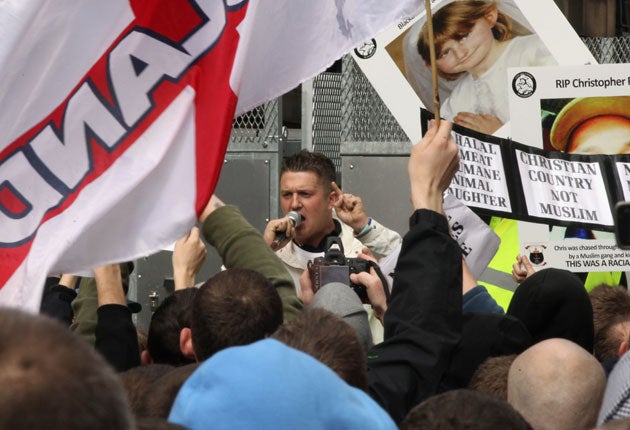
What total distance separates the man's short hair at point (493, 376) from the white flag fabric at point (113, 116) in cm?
100

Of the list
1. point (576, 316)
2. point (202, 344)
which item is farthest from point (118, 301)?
point (576, 316)

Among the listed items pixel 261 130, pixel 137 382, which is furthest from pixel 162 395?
pixel 261 130

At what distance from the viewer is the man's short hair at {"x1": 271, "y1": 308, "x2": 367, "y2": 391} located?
2.74m

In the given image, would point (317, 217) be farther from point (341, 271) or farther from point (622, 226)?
point (622, 226)

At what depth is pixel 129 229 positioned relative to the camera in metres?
3.72

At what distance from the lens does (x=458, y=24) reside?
300 inches

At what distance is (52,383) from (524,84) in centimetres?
625

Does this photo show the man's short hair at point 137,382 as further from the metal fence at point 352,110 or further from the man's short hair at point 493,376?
the metal fence at point 352,110

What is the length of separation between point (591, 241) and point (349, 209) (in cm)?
145

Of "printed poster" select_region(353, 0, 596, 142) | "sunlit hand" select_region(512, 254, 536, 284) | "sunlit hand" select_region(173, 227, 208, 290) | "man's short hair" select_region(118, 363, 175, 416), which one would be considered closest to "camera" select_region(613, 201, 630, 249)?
"man's short hair" select_region(118, 363, 175, 416)

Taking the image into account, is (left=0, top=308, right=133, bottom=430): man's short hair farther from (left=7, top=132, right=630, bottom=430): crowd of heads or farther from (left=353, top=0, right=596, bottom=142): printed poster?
(left=353, top=0, right=596, bottom=142): printed poster

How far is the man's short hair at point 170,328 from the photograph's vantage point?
410 centimetres

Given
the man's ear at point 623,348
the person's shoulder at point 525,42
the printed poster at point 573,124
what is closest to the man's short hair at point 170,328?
the man's ear at point 623,348

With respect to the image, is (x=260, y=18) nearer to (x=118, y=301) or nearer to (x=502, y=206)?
(x=118, y=301)
